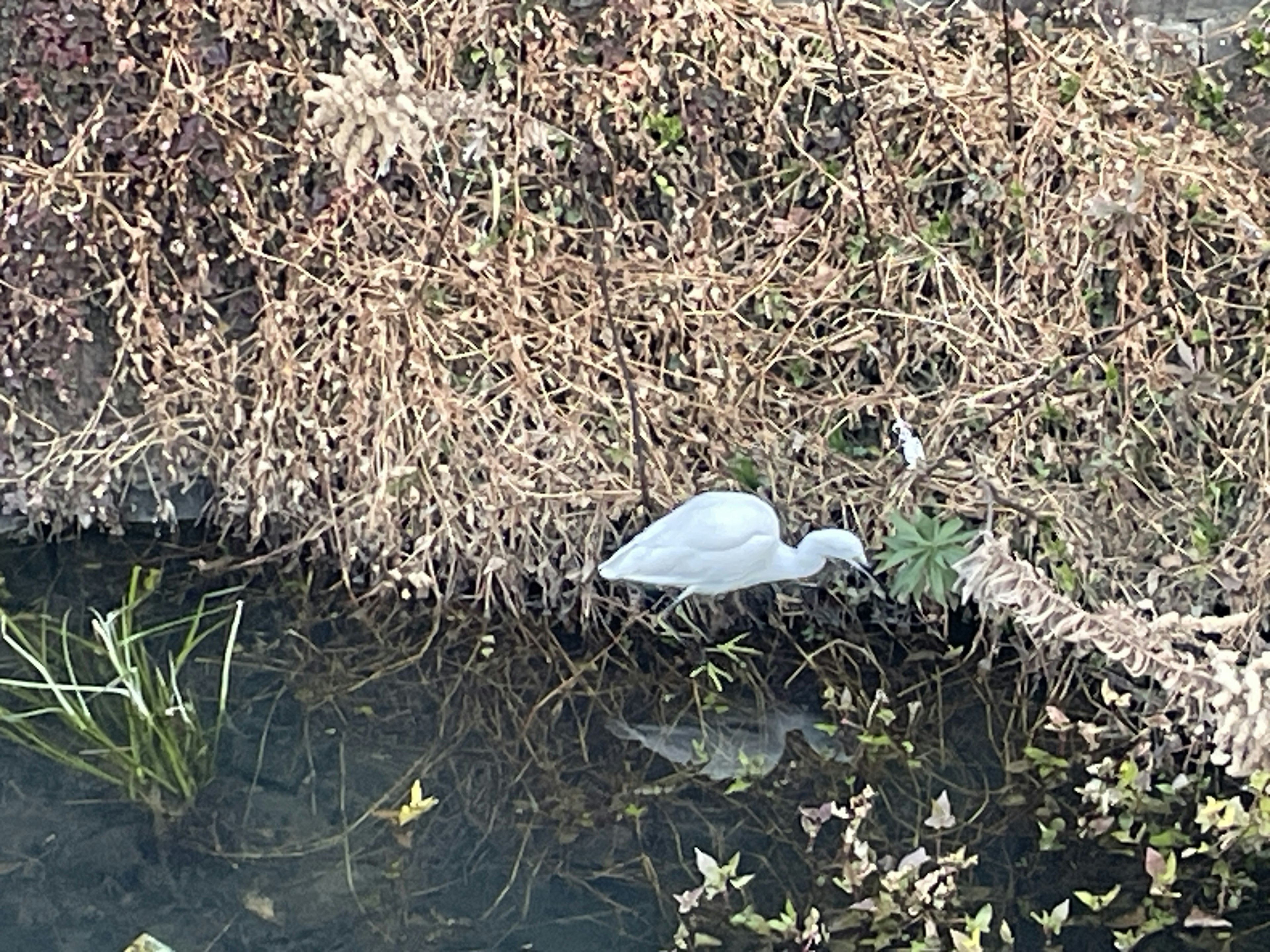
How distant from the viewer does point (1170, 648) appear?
2.84m

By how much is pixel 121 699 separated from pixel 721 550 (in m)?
1.30

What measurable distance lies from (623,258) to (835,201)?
49 centimetres

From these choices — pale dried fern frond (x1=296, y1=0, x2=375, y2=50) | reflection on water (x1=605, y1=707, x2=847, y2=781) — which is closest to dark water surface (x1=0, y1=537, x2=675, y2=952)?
reflection on water (x1=605, y1=707, x2=847, y2=781)

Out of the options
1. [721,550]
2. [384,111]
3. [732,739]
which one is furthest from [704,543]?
[384,111]

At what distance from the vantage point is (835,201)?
349 centimetres

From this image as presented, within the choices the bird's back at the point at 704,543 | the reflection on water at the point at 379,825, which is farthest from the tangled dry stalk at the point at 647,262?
the bird's back at the point at 704,543

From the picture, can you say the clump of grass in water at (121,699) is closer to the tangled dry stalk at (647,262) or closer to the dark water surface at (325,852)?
the dark water surface at (325,852)

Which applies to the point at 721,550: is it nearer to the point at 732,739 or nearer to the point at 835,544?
the point at 835,544

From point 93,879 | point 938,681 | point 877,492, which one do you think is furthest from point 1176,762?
point 93,879

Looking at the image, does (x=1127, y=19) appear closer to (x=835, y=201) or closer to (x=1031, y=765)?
(x=835, y=201)

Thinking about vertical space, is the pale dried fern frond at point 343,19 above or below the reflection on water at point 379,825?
above

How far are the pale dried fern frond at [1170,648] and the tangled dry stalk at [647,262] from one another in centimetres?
40

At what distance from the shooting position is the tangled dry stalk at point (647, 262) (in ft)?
11.0

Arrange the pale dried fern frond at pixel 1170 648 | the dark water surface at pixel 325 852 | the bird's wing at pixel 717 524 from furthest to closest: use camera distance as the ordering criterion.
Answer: the bird's wing at pixel 717 524, the dark water surface at pixel 325 852, the pale dried fern frond at pixel 1170 648
